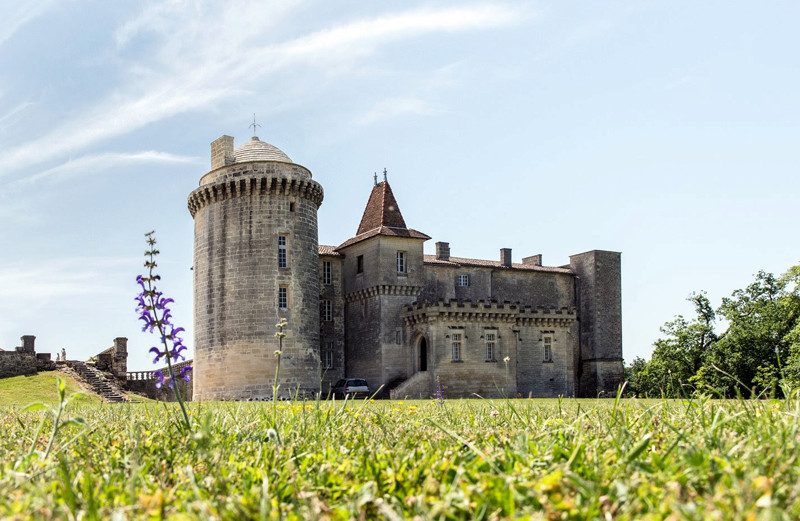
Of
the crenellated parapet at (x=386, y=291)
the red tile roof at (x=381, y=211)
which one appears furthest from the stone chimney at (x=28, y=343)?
the red tile roof at (x=381, y=211)

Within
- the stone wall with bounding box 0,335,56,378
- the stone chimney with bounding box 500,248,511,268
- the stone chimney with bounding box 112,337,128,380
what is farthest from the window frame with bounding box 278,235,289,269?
the stone chimney with bounding box 500,248,511,268

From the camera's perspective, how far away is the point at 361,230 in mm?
49219

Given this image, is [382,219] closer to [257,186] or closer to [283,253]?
[283,253]

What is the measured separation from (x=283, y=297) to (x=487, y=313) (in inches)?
506

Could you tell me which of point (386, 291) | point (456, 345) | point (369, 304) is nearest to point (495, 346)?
point (456, 345)

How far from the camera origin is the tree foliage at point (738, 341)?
45375 millimetres

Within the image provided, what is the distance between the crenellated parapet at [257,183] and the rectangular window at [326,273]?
8.34 metres

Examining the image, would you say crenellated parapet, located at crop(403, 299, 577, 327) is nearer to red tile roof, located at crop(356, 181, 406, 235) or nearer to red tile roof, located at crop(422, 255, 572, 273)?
red tile roof, located at crop(422, 255, 572, 273)

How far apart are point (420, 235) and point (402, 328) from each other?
6054 mm

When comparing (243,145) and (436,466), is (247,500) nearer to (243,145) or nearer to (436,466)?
(436,466)

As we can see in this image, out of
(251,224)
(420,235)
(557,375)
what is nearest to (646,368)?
(557,375)

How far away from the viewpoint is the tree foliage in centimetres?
4538

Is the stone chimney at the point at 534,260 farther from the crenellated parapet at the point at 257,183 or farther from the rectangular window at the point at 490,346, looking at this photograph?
the crenellated parapet at the point at 257,183

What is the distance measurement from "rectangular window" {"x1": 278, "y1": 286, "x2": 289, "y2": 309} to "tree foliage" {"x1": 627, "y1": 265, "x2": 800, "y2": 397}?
863 inches
